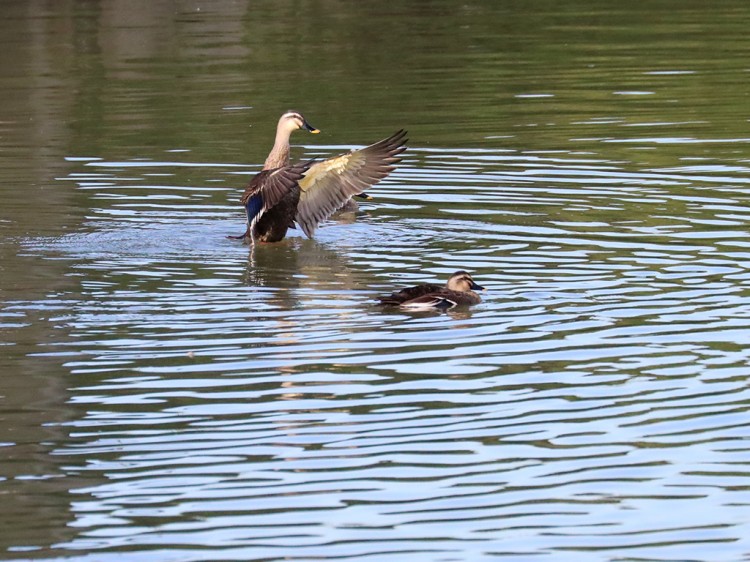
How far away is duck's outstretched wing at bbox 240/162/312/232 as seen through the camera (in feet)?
52.3

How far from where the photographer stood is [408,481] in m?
8.77

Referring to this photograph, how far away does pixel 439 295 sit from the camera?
41.0 feet

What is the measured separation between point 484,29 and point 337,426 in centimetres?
2745

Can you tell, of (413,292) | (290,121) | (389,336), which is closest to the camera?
(389,336)

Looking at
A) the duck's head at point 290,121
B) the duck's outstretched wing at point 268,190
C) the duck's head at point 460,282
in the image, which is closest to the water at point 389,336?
the duck's head at point 460,282

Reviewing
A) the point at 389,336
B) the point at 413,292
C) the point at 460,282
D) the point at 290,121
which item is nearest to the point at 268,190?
the point at 290,121

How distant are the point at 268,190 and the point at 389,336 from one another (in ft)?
14.3

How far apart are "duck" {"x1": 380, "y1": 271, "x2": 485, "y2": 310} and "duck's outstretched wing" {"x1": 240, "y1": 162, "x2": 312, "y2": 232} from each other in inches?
135

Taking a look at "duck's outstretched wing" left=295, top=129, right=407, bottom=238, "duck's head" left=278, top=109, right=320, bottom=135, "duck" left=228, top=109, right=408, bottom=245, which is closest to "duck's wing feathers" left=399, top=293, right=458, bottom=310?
"duck" left=228, top=109, right=408, bottom=245

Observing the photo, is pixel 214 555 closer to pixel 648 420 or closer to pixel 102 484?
pixel 102 484

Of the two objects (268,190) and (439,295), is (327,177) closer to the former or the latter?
(268,190)

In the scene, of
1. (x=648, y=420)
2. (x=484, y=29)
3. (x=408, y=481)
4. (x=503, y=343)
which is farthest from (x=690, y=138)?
(x=484, y=29)

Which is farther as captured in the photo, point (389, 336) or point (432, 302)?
point (432, 302)

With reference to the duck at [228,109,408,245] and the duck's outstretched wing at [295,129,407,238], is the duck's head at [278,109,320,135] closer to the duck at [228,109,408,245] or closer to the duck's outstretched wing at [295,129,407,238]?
the duck at [228,109,408,245]
